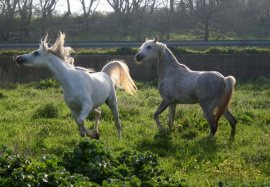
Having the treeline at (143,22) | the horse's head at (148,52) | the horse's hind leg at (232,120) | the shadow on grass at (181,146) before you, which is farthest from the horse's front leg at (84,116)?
the treeline at (143,22)

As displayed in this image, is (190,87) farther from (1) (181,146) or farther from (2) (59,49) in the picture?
(2) (59,49)

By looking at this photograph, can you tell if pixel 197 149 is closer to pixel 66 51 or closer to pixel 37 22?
pixel 66 51

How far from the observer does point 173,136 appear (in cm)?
856

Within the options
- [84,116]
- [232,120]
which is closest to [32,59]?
[84,116]

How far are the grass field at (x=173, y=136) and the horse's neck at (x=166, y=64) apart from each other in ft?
4.15

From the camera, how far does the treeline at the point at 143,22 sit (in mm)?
32819

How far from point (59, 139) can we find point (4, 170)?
3.81 meters

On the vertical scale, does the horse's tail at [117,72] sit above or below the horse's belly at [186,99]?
above

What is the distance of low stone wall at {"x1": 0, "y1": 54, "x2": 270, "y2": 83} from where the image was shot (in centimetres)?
1827

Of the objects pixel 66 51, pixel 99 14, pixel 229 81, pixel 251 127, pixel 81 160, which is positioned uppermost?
pixel 99 14

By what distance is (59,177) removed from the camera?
14.0 ft

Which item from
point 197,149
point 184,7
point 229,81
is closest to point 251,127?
point 229,81

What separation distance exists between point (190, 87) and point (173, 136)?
1213 mm

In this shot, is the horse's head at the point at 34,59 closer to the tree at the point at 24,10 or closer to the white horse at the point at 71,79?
the white horse at the point at 71,79
